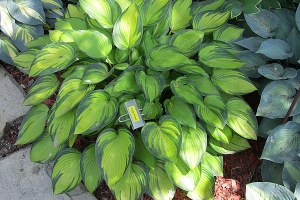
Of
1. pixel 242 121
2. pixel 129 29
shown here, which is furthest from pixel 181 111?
pixel 129 29

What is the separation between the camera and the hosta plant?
5.07 feet

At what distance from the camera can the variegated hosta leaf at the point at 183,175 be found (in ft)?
5.29

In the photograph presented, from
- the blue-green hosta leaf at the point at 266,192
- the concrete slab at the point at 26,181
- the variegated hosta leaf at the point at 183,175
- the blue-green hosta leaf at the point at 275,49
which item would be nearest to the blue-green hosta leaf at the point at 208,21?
the blue-green hosta leaf at the point at 275,49

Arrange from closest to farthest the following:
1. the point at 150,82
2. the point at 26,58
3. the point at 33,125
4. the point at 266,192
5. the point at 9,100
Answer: the point at 266,192, the point at 150,82, the point at 33,125, the point at 26,58, the point at 9,100

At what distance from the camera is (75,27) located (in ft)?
6.21

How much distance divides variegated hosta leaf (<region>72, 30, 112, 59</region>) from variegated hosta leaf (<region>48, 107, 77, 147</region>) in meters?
0.32

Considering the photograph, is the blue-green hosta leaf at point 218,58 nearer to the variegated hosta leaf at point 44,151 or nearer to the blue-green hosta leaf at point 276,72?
the blue-green hosta leaf at point 276,72

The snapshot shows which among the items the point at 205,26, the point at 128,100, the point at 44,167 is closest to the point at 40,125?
the point at 44,167

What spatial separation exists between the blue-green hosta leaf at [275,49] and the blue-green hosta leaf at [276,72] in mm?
51

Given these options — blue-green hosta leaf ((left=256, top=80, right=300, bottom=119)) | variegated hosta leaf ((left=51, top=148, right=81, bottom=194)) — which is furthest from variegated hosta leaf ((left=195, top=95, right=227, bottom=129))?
variegated hosta leaf ((left=51, top=148, right=81, bottom=194))

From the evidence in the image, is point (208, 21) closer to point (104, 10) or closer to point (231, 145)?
point (104, 10)

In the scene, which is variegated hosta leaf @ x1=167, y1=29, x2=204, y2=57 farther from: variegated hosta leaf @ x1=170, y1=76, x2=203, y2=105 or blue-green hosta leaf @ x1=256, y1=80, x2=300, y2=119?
blue-green hosta leaf @ x1=256, y1=80, x2=300, y2=119

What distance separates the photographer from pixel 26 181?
186 centimetres

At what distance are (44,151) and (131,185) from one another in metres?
0.49
